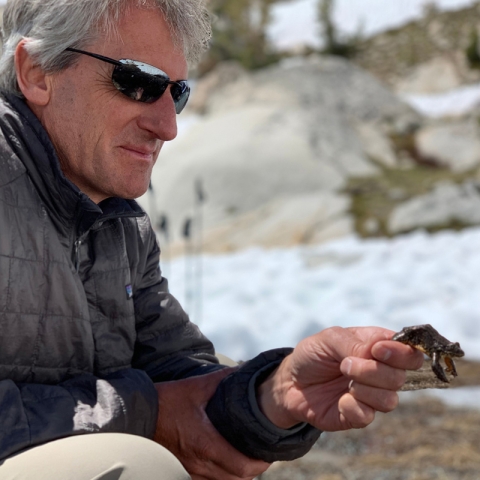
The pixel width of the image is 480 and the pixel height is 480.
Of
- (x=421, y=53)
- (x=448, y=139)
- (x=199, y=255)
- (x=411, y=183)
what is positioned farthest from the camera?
(x=421, y=53)

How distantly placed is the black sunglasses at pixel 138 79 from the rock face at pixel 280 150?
7.23 m

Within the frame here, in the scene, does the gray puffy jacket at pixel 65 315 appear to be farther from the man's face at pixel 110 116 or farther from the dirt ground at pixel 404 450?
the dirt ground at pixel 404 450

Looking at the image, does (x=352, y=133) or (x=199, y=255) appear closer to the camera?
(x=199, y=255)

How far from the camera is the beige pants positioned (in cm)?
144

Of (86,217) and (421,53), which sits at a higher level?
(421,53)

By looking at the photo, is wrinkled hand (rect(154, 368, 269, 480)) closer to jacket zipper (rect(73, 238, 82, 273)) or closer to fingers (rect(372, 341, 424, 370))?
jacket zipper (rect(73, 238, 82, 273))

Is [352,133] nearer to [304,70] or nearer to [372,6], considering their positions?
[304,70]

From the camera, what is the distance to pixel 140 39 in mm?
1848

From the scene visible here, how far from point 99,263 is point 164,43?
21.5 inches

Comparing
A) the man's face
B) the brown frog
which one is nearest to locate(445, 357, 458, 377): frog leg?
the brown frog

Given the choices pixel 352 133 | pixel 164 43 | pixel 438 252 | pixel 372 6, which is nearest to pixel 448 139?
pixel 352 133

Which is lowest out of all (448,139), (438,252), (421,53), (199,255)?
(199,255)

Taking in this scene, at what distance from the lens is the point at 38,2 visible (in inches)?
72.6

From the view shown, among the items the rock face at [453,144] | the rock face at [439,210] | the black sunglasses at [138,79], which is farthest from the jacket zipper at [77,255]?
the rock face at [453,144]
